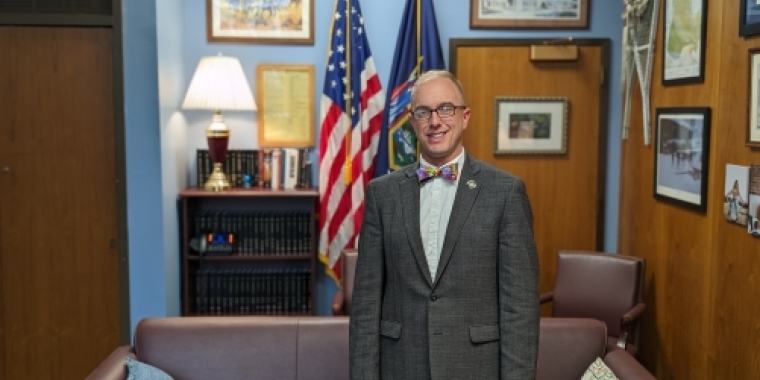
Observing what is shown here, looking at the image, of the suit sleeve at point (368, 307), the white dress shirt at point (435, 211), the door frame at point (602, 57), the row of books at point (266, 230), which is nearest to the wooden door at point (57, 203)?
the row of books at point (266, 230)

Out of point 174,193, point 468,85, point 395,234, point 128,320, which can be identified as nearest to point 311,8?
point 468,85

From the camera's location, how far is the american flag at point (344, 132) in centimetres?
435

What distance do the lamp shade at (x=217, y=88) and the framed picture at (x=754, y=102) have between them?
2.62 m

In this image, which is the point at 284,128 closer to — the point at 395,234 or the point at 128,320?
the point at 128,320

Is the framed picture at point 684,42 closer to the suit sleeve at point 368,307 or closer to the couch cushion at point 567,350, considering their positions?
the couch cushion at point 567,350

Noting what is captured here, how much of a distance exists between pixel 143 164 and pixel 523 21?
2.41 m

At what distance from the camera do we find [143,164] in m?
3.77

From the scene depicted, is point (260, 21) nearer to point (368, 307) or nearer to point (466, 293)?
point (368, 307)

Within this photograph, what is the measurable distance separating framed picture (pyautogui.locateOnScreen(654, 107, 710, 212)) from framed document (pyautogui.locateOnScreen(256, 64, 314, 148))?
2.07 m

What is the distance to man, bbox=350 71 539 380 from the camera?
1747mm

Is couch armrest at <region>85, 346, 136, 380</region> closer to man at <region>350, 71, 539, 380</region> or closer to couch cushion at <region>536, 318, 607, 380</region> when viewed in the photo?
man at <region>350, 71, 539, 380</region>

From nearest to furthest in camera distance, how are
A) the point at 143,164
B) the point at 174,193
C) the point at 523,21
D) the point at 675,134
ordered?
the point at 675,134 < the point at 143,164 < the point at 174,193 < the point at 523,21

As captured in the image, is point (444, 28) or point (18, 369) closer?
point (18, 369)

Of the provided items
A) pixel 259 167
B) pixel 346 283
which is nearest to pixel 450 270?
pixel 346 283
